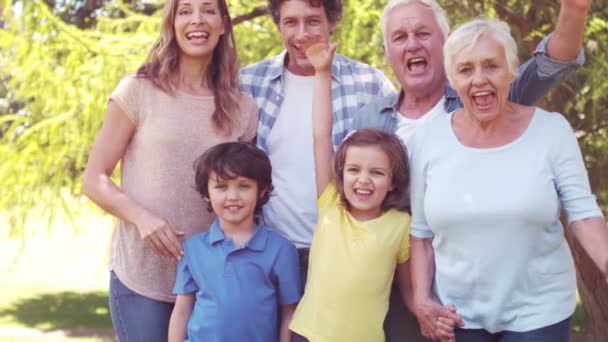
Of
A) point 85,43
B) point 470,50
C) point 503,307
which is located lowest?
point 503,307

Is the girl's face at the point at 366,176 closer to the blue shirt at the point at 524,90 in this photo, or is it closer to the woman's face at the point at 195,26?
the blue shirt at the point at 524,90

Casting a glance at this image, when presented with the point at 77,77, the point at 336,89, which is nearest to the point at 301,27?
the point at 336,89

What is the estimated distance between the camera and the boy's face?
277cm

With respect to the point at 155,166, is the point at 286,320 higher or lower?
lower

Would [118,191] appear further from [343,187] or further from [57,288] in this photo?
[57,288]

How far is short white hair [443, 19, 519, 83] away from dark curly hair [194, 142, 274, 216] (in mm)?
704

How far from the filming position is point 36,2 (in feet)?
19.1

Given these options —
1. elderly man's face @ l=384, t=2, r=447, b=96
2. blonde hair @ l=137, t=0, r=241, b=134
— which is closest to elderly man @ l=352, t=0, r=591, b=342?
elderly man's face @ l=384, t=2, r=447, b=96

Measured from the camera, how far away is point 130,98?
2820 millimetres

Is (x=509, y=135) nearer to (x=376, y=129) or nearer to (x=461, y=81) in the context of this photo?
(x=461, y=81)

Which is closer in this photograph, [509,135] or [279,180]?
[509,135]

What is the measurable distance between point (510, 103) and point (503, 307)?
1.94 ft

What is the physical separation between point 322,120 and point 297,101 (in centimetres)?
31

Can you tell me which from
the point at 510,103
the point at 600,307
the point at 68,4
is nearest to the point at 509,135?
the point at 510,103
